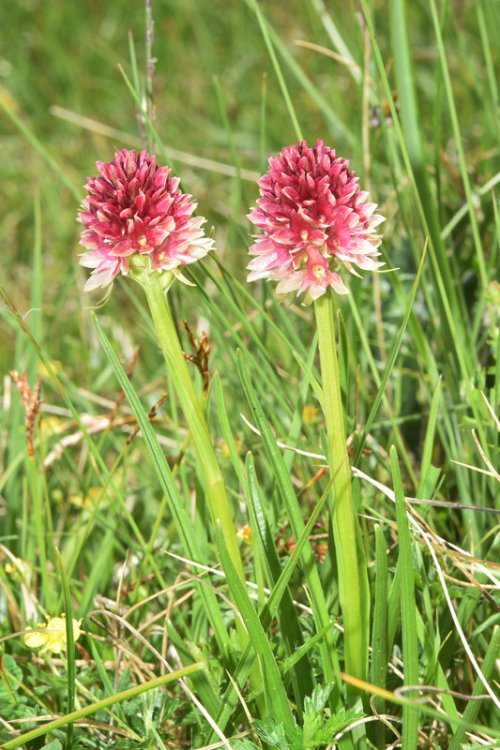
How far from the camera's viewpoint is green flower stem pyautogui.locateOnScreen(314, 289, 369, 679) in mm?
1027

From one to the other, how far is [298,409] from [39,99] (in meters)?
3.60

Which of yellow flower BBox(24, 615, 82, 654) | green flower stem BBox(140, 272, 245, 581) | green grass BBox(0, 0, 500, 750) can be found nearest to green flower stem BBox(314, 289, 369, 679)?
green grass BBox(0, 0, 500, 750)

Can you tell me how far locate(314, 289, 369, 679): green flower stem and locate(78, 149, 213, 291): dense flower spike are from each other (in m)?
0.18

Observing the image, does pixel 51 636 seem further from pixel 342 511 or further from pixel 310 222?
pixel 310 222

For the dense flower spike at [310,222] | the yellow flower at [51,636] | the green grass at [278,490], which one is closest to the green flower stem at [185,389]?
the green grass at [278,490]

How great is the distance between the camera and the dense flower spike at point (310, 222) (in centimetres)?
99

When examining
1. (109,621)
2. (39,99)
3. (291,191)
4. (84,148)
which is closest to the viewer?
(291,191)

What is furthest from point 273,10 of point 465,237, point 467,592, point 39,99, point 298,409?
point 467,592

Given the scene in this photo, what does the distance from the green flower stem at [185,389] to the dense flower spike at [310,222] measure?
0.12 m

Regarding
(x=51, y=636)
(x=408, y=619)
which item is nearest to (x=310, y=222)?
(x=408, y=619)

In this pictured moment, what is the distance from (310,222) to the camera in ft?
3.23

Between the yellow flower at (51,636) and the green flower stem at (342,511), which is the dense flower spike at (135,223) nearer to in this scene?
the green flower stem at (342,511)

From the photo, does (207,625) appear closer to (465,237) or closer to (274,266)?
(274,266)

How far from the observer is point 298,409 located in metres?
1.41
